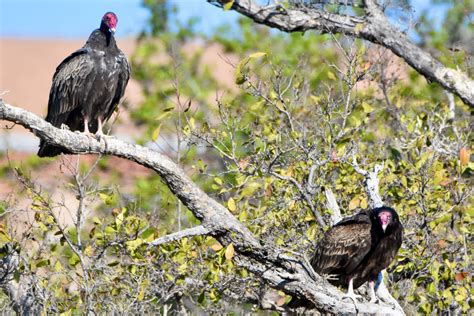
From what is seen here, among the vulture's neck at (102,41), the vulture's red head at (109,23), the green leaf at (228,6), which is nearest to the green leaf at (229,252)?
the vulture's neck at (102,41)

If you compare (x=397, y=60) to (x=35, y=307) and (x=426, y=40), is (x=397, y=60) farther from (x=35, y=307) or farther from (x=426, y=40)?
(x=35, y=307)

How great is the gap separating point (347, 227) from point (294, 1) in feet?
7.90

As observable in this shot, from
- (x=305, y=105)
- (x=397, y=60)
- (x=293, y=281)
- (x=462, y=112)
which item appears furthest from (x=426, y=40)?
(x=293, y=281)

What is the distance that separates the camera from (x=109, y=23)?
6.38 meters

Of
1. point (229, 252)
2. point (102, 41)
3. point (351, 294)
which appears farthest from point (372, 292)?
point (102, 41)

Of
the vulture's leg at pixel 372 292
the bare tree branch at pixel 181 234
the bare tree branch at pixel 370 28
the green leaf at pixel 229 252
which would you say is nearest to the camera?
the green leaf at pixel 229 252

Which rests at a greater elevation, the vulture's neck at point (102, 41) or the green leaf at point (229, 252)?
the vulture's neck at point (102, 41)

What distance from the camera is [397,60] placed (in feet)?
29.2

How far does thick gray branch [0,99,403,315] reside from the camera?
4.70 m

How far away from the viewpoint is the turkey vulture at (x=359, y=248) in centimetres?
545

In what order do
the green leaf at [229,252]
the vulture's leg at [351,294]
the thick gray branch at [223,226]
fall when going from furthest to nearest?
the vulture's leg at [351,294]
the thick gray branch at [223,226]
the green leaf at [229,252]

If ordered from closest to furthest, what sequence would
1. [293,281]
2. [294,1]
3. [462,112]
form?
[293,281]
[294,1]
[462,112]

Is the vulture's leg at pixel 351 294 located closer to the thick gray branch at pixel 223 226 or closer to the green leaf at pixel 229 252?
the thick gray branch at pixel 223 226

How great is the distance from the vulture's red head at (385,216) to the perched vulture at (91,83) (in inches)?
83.8
